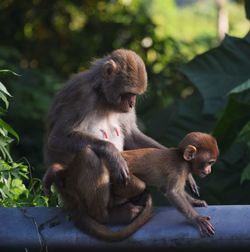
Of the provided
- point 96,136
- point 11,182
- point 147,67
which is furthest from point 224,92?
point 11,182

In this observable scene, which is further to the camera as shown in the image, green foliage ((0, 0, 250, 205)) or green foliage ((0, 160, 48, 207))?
green foliage ((0, 0, 250, 205))

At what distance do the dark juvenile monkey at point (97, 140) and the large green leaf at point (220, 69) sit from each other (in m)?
3.55

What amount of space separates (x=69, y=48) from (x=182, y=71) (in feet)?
14.4

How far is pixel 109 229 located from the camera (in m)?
6.34

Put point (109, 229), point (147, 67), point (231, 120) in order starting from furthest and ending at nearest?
point (147, 67)
point (231, 120)
point (109, 229)

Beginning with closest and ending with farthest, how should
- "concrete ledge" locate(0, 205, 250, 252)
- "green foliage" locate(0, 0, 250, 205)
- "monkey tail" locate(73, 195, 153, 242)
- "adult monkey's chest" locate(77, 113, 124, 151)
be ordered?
"concrete ledge" locate(0, 205, 250, 252) < "monkey tail" locate(73, 195, 153, 242) < "adult monkey's chest" locate(77, 113, 124, 151) < "green foliage" locate(0, 0, 250, 205)

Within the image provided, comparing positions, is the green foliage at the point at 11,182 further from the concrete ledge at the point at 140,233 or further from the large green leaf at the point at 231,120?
the large green leaf at the point at 231,120

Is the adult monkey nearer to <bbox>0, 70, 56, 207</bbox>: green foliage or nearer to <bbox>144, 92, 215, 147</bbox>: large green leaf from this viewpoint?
<bbox>0, 70, 56, 207</bbox>: green foliage

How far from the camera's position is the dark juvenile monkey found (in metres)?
6.46

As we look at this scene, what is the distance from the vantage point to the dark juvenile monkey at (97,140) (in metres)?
6.46

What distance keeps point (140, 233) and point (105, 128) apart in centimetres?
140

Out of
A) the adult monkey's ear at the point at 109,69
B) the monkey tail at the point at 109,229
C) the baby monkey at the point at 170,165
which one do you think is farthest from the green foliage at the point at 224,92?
the monkey tail at the point at 109,229

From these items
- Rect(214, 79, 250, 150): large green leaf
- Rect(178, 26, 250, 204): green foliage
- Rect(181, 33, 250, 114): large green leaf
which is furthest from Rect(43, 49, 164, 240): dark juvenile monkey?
Rect(181, 33, 250, 114): large green leaf

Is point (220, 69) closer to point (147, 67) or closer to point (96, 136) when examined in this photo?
point (147, 67)
